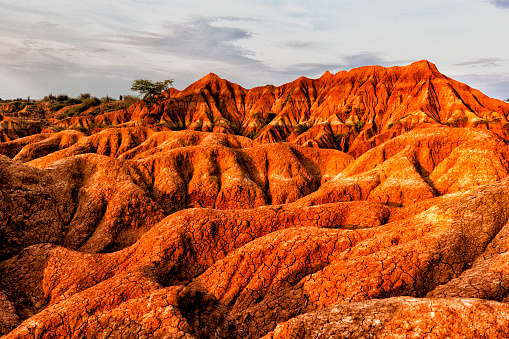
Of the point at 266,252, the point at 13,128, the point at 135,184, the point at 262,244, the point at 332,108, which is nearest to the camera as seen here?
the point at 266,252

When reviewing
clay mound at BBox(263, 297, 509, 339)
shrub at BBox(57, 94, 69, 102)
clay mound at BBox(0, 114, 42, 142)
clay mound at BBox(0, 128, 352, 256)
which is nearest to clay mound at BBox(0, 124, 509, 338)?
clay mound at BBox(263, 297, 509, 339)

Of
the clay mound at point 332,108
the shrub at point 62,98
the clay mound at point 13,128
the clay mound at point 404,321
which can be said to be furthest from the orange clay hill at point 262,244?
the shrub at point 62,98

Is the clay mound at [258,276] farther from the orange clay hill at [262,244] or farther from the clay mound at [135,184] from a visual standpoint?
the clay mound at [135,184]

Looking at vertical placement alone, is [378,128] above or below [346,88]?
below

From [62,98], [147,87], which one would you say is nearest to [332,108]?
[147,87]

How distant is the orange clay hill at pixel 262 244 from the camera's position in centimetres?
732

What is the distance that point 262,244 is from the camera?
37.0 ft

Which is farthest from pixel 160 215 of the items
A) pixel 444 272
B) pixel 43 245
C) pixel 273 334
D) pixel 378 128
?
pixel 378 128

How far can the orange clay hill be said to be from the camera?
7.32 meters

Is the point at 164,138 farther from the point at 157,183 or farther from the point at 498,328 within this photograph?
the point at 498,328

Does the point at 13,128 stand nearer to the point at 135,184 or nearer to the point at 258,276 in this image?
the point at 135,184

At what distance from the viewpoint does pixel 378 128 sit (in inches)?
3258

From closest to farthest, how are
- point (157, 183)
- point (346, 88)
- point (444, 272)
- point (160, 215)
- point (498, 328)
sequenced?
point (498, 328)
point (444, 272)
point (160, 215)
point (157, 183)
point (346, 88)

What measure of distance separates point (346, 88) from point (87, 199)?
8962cm
